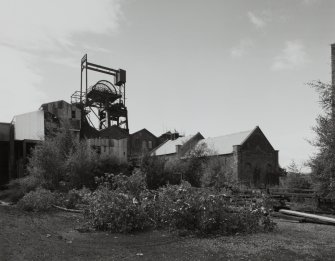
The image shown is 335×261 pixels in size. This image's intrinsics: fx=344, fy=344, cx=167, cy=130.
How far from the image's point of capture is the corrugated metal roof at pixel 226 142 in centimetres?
4516

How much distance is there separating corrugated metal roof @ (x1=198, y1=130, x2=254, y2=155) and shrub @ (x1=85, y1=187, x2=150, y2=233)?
3385 cm

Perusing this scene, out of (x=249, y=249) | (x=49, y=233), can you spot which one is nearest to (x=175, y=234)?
(x=249, y=249)

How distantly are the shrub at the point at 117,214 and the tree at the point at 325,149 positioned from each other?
10831 millimetres

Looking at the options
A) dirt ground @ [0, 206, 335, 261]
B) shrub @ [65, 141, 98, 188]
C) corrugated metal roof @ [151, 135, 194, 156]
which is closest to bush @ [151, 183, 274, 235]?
dirt ground @ [0, 206, 335, 261]

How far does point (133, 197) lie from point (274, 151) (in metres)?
39.5

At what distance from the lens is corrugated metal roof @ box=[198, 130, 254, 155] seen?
4516 centimetres

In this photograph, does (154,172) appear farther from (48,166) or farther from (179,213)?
(179,213)

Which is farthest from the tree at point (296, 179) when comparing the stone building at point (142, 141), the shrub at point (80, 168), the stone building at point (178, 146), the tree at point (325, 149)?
the stone building at point (142, 141)

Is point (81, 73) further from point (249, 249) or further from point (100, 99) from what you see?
point (249, 249)

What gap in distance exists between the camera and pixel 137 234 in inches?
383

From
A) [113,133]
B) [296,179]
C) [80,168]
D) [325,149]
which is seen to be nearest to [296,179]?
[296,179]

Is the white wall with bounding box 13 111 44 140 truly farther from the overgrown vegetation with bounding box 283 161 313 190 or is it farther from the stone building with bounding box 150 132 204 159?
the overgrown vegetation with bounding box 283 161 313 190

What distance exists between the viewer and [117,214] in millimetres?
10352

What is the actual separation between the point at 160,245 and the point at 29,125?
3054 centimetres
